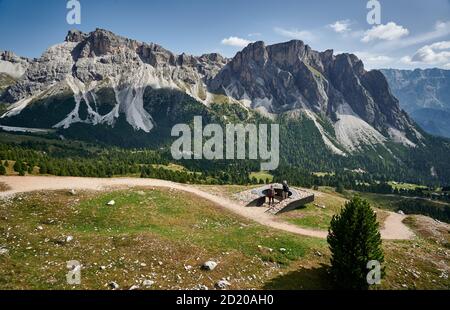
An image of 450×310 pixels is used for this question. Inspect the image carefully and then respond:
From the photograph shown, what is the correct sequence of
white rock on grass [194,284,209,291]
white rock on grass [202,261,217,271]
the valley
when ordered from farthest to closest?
1. white rock on grass [202,261,217,271]
2. the valley
3. white rock on grass [194,284,209,291]

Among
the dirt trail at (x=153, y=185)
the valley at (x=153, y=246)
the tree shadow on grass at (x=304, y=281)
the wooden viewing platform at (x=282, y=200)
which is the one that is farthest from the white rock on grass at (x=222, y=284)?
the wooden viewing platform at (x=282, y=200)

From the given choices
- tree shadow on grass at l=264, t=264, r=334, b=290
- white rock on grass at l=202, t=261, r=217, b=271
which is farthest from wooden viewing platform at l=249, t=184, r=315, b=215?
white rock on grass at l=202, t=261, r=217, b=271

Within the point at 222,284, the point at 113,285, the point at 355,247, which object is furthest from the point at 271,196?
the point at 113,285

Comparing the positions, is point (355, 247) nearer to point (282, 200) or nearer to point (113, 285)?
point (113, 285)

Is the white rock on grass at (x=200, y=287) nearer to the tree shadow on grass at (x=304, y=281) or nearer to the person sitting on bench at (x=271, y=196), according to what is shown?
the tree shadow on grass at (x=304, y=281)

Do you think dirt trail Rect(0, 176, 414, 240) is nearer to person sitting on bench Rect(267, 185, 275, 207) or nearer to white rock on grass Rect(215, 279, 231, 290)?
person sitting on bench Rect(267, 185, 275, 207)
